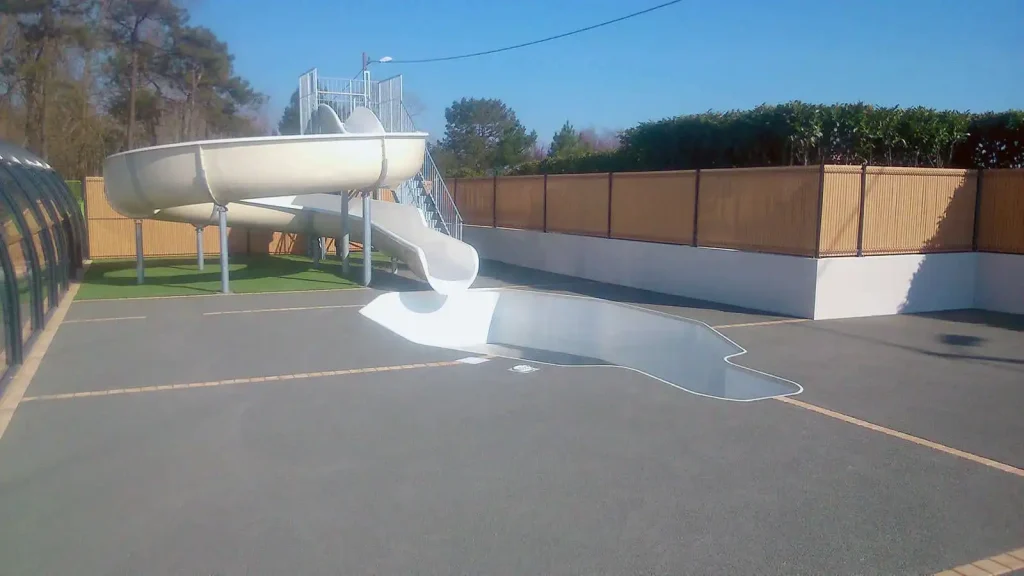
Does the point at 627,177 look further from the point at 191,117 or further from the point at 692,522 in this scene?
the point at 191,117

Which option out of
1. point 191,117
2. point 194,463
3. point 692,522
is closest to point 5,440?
point 194,463

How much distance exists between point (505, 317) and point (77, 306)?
7993 mm

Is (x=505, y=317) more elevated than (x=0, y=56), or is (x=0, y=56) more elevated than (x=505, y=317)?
(x=0, y=56)

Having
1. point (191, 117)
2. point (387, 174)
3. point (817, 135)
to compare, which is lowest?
point (387, 174)

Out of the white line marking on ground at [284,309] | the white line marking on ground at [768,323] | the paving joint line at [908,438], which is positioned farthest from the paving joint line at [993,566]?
the white line marking on ground at [284,309]

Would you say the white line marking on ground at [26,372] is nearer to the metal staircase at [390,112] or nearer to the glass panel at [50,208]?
the glass panel at [50,208]

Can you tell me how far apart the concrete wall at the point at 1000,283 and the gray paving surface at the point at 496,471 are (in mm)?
4992

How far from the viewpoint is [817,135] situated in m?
17.2

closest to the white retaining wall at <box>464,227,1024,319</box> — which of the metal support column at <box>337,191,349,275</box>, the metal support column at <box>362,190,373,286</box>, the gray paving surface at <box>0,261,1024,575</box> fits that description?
the gray paving surface at <box>0,261,1024,575</box>

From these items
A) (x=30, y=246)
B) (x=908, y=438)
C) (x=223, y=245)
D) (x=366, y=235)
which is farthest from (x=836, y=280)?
(x=30, y=246)

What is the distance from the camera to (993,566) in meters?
4.43

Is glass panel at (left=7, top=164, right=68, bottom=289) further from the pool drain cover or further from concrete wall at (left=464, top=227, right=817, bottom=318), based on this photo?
concrete wall at (left=464, top=227, right=817, bottom=318)

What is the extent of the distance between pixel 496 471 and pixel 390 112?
16551 millimetres

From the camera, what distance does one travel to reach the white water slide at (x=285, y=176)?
562 inches
